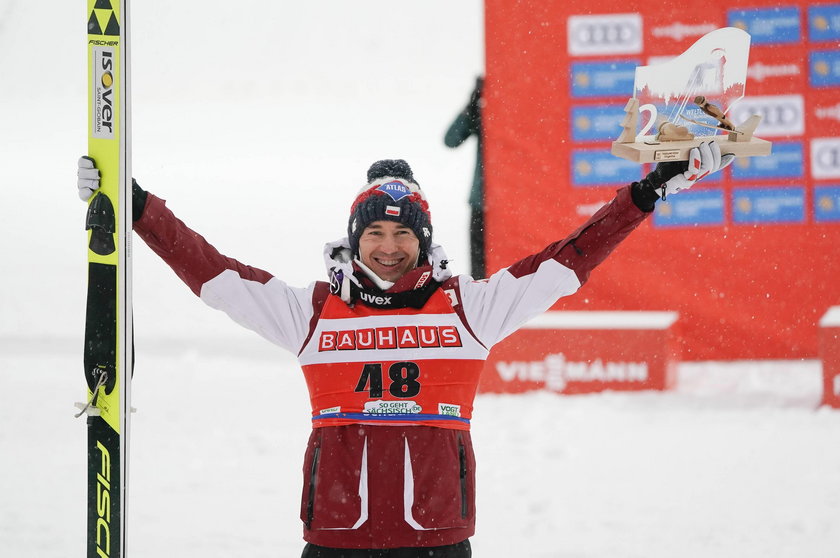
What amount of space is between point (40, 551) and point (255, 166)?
40.8 ft

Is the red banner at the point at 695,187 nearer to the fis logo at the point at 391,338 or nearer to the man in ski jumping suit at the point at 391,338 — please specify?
the man in ski jumping suit at the point at 391,338

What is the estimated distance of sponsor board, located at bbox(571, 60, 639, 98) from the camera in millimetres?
6293

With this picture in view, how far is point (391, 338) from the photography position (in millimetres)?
2408

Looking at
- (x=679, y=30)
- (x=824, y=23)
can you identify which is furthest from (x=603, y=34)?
(x=824, y=23)

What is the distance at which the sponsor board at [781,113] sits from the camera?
20.4ft

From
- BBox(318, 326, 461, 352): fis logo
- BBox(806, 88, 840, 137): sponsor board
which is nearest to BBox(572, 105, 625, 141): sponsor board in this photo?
BBox(806, 88, 840, 137): sponsor board

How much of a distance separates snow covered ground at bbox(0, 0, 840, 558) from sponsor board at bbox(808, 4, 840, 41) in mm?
2153

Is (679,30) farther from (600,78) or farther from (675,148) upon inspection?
(675,148)

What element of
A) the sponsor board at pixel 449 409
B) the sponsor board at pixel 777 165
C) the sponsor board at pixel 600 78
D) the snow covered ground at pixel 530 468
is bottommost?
the snow covered ground at pixel 530 468

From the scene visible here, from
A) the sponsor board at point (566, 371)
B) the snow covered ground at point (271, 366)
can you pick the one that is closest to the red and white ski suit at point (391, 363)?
the snow covered ground at point (271, 366)

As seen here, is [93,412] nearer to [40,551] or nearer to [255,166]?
[40,551]

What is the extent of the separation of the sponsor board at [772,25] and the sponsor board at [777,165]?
650mm

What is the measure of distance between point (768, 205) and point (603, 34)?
1500 millimetres

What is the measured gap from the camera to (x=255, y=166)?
15.9 m
